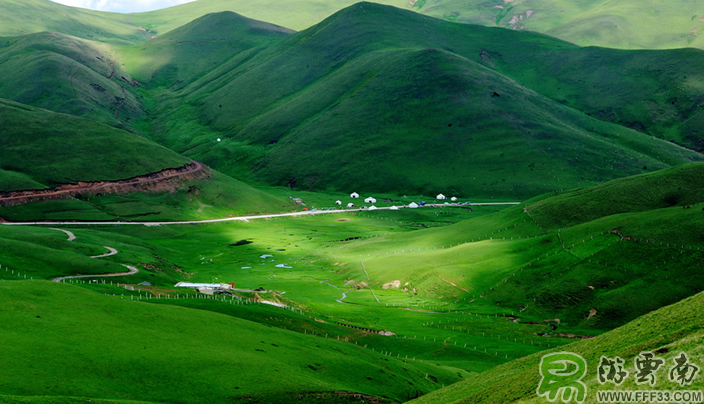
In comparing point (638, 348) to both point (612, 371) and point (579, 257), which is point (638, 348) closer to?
point (612, 371)

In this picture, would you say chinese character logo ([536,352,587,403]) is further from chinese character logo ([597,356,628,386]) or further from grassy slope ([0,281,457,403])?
grassy slope ([0,281,457,403])

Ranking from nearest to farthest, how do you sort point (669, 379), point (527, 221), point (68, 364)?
point (669, 379) < point (68, 364) < point (527, 221)

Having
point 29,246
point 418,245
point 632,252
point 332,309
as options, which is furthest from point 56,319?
point 418,245

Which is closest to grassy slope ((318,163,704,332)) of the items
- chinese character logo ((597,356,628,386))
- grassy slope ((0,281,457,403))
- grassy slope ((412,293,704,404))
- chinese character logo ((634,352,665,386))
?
grassy slope ((0,281,457,403))

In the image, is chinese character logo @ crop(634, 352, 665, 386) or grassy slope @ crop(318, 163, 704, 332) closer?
chinese character logo @ crop(634, 352, 665, 386)

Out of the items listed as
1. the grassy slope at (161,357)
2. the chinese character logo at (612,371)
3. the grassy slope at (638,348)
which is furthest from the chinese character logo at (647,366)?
the grassy slope at (161,357)

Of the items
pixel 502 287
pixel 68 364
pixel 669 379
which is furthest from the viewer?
pixel 502 287

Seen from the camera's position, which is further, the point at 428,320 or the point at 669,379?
the point at 428,320

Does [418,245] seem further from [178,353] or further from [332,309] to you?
[178,353]
